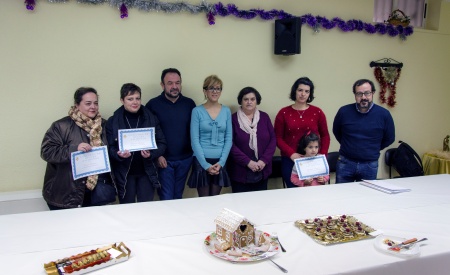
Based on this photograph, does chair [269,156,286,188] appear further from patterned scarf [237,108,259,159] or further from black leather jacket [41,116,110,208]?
black leather jacket [41,116,110,208]

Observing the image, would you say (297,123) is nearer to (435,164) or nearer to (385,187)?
(385,187)

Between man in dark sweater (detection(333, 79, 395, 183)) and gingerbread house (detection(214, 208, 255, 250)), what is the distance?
195 centimetres

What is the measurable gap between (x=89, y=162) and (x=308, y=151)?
1803mm

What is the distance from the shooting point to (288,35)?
3.90 meters

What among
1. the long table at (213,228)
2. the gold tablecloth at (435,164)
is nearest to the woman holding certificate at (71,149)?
the long table at (213,228)

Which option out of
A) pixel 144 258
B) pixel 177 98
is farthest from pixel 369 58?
pixel 144 258

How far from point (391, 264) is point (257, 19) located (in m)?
3.18

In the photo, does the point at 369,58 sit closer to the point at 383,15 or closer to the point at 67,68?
the point at 383,15

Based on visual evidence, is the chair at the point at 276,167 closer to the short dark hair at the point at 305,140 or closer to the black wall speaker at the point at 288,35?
the short dark hair at the point at 305,140

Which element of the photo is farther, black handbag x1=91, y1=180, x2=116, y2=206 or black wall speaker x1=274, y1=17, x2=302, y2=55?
black wall speaker x1=274, y1=17, x2=302, y2=55

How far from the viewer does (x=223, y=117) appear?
10.8 feet

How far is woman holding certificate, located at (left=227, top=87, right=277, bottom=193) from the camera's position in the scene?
3.34 metres

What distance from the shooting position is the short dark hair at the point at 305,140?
→ 9.88ft

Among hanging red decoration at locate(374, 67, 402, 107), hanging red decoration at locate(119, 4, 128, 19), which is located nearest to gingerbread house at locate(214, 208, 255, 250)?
hanging red decoration at locate(119, 4, 128, 19)
